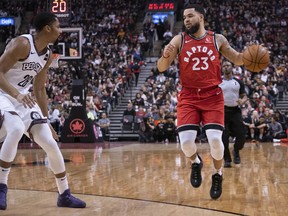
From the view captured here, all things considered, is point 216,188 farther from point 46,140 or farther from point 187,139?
point 46,140

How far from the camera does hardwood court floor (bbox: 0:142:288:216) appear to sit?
4.22 meters

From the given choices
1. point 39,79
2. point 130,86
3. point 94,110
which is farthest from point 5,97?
point 130,86

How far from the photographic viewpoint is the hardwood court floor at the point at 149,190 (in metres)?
4.22

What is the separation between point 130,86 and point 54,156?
637 inches

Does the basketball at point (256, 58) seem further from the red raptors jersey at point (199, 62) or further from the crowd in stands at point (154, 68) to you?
the crowd in stands at point (154, 68)

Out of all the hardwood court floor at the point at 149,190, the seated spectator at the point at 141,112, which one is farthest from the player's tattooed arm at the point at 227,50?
the seated spectator at the point at 141,112

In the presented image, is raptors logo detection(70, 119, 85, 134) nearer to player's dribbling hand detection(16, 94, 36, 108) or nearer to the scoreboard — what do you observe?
the scoreboard

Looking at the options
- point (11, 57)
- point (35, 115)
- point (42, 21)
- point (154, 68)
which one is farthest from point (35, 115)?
point (154, 68)

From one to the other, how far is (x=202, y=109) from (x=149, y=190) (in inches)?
40.9

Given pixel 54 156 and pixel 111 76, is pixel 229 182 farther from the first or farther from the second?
pixel 111 76

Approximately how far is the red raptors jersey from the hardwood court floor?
1.12m

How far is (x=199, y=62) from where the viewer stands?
5059 millimetres

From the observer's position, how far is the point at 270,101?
58.0 feet

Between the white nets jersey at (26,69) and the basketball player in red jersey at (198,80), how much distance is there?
4.00ft
